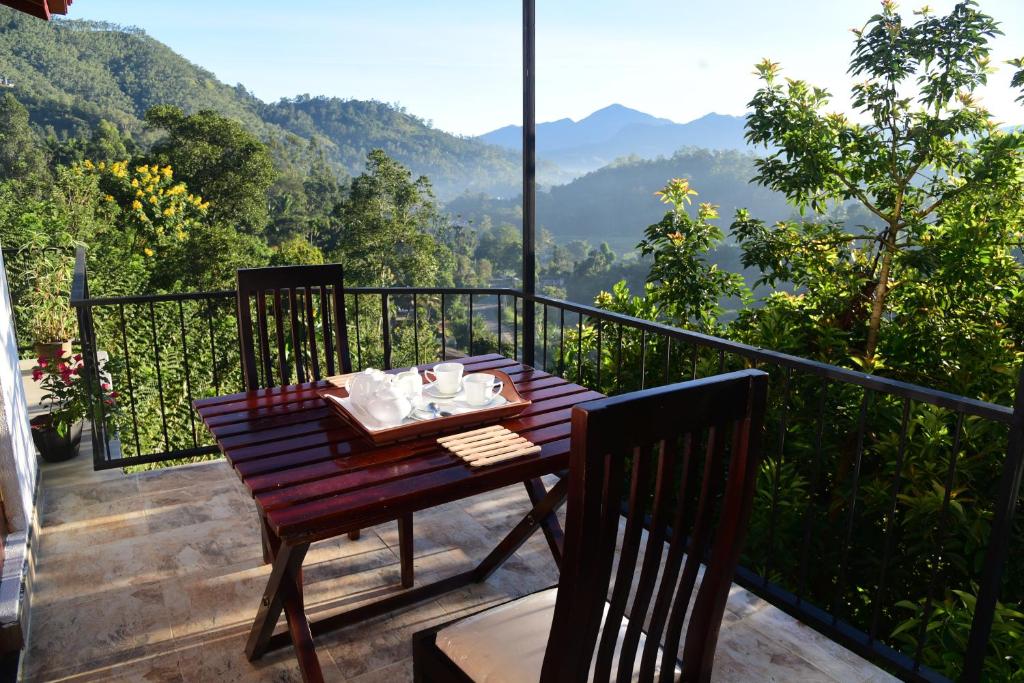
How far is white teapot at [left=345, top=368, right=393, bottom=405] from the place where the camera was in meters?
1.77

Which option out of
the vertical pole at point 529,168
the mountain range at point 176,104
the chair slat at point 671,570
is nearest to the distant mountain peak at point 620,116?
the mountain range at point 176,104

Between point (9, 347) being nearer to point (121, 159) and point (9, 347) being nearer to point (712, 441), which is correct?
point (712, 441)

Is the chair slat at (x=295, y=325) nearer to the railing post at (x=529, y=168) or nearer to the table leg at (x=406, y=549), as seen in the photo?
the table leg at (x=406, y=549)

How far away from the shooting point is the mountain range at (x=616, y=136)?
2003cm

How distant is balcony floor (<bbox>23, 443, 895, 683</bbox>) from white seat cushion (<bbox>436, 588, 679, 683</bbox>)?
722 mm

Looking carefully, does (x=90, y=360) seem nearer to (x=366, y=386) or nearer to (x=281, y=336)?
(x=281, y=336)

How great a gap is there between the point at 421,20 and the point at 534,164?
99.7 ft

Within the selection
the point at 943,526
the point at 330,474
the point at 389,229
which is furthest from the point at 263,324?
the point at 389,229

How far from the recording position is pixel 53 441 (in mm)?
3463

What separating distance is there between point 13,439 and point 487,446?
2.08 meters

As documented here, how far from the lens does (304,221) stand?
2131 cm

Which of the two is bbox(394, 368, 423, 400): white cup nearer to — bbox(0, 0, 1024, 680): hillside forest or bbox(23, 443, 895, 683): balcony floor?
bbox(23, 443, 895, 683): balcony floor

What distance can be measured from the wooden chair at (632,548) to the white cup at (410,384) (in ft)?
2.08

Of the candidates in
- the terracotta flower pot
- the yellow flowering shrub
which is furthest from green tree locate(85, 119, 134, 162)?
the terracotta flower pot
